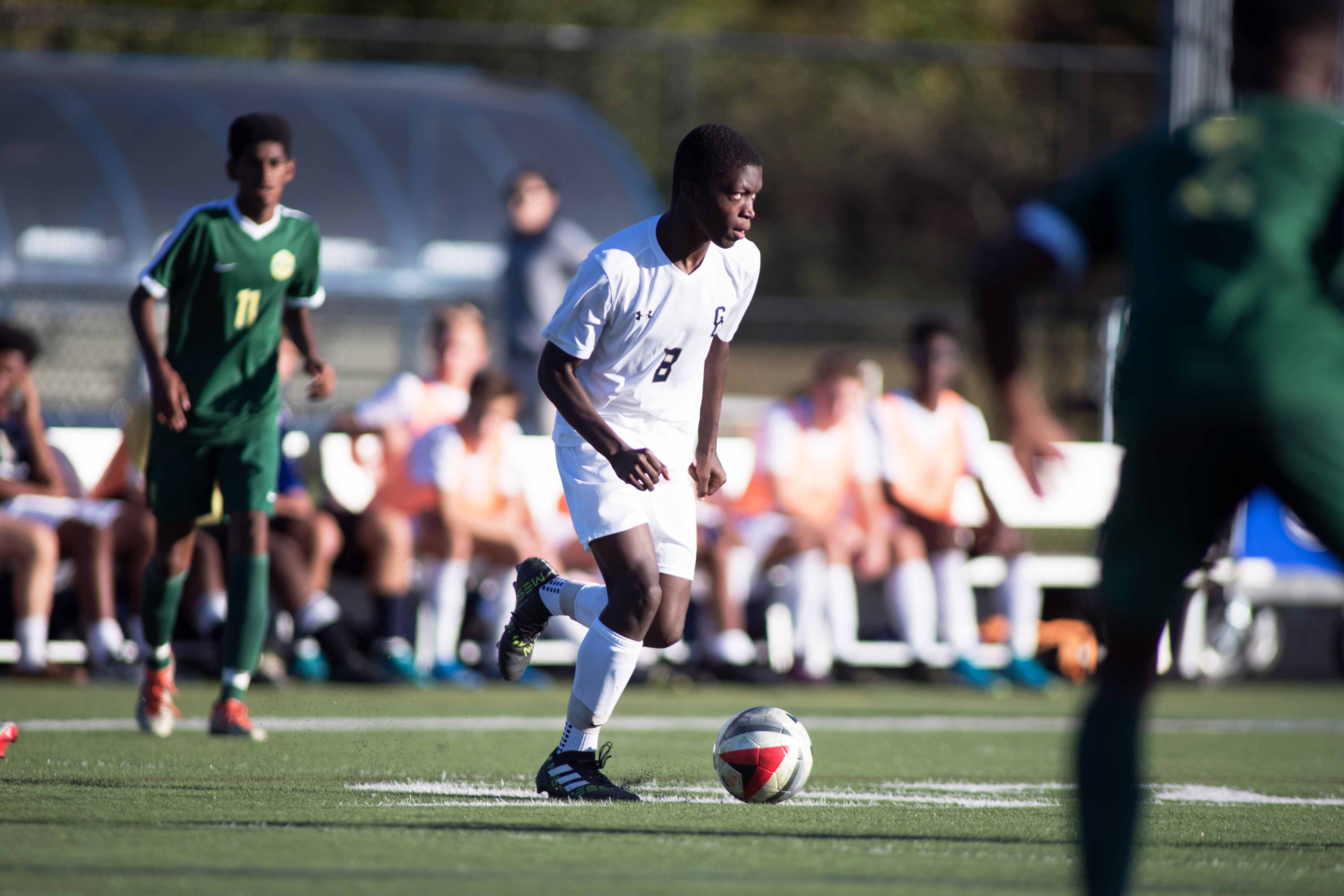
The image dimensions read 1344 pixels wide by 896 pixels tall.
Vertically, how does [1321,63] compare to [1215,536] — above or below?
above

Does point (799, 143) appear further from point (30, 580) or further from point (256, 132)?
point (256, 132)

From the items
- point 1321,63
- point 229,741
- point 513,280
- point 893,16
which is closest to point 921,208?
point 893,16

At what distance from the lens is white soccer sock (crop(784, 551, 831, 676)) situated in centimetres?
1184

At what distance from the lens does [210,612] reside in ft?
35.1

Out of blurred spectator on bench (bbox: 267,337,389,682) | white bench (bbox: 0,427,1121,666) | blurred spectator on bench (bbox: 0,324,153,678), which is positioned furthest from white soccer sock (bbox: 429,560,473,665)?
blurred spectator on bench (bbox: 0,324,153,678)

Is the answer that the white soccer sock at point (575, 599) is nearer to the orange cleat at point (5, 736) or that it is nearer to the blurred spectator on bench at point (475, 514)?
the orange cleat at point (5, 736)

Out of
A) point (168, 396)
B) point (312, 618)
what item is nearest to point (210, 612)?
point (312, 618)

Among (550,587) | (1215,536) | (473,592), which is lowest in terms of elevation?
(473,592)

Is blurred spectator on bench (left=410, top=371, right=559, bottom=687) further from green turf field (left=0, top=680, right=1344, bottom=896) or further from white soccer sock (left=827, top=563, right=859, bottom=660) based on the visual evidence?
white soccer sock (left=827, top=563, right=859, bottom=660)

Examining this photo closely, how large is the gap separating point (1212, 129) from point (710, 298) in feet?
8.48

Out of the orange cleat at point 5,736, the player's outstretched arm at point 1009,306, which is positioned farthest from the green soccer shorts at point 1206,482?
the orange cleat at point 5,736

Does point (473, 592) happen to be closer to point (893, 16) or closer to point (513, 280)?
point (513, 280)

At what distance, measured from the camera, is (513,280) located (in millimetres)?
12570

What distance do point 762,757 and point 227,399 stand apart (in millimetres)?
2910
